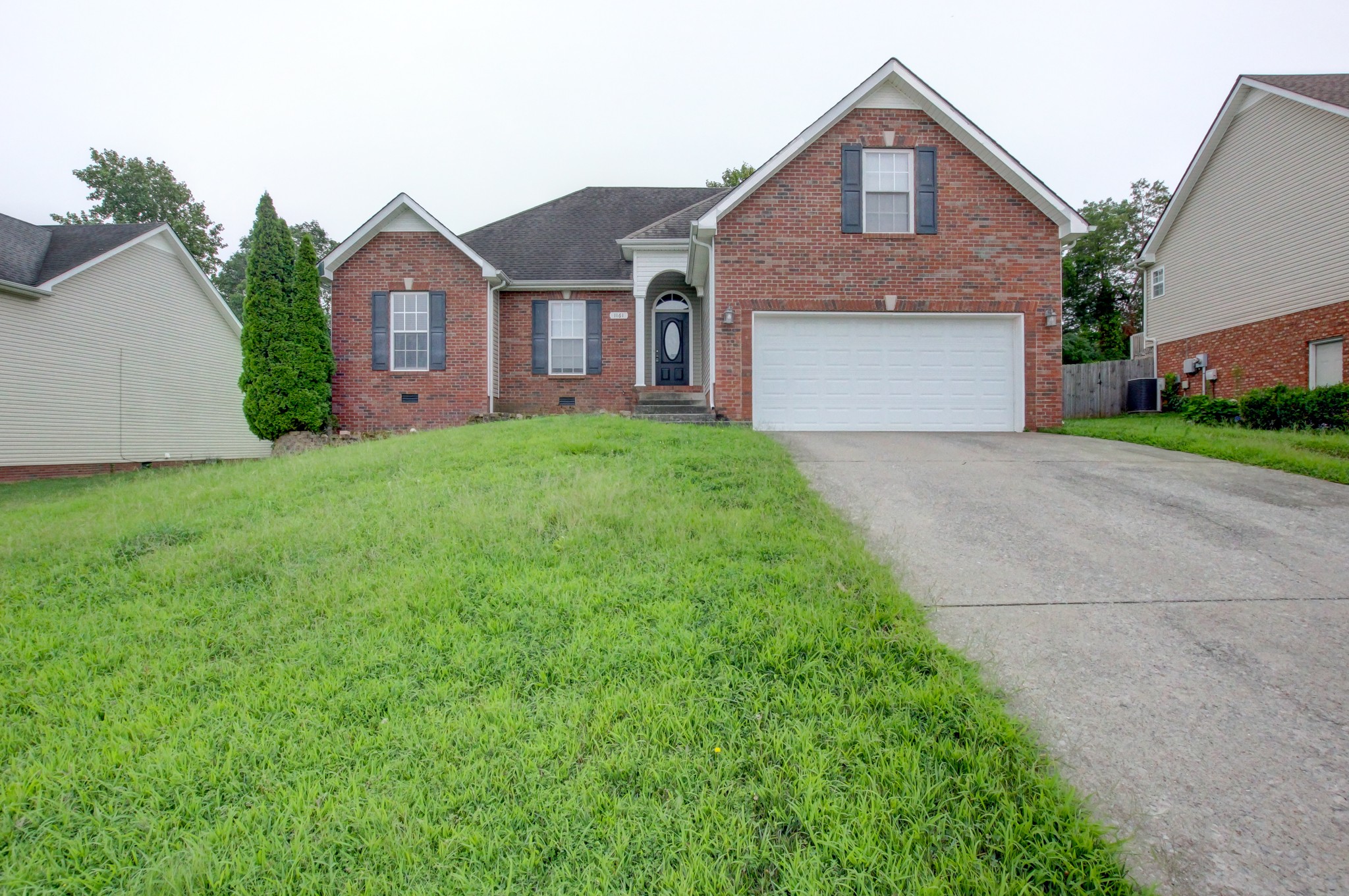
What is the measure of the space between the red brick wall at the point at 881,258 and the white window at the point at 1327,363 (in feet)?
21.3

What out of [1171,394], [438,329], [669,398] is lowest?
[669,398]

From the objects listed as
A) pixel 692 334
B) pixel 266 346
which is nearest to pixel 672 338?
pixel 692 334

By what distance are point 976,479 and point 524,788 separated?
597 centimetres

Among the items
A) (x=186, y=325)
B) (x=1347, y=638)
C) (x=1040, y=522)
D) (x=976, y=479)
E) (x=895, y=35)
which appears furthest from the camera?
(x=186, y=325)

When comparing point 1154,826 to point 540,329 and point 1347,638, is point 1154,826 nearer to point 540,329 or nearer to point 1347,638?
point 1347,638

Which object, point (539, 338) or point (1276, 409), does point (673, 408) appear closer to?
point (539, 338)

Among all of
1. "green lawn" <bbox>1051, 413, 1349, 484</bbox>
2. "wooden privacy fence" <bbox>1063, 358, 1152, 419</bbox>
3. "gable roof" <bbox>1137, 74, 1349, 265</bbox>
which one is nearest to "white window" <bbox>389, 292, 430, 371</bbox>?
"green lawn" <bbox>1051, 413, 1349, 484</bbox>

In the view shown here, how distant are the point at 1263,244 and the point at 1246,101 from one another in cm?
350

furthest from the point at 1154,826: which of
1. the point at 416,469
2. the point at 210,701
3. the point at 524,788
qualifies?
the point at 416,469

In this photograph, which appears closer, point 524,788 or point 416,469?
point 524,788

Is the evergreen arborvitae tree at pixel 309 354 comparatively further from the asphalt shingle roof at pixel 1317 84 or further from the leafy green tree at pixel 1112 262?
the leafy green tree at pixel 1112 262

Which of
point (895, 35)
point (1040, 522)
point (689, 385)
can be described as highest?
point (895, 35)

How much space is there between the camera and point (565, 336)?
1494cm

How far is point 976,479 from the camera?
6.72 metres
